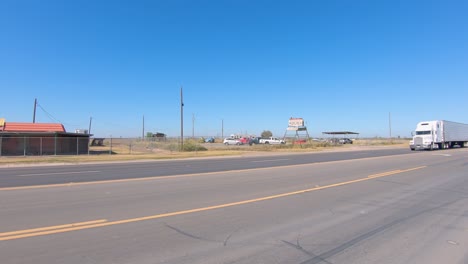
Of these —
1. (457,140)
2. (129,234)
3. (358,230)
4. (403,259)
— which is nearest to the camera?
(403,259)

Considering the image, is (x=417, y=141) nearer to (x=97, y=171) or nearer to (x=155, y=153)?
(x=155, y=153)

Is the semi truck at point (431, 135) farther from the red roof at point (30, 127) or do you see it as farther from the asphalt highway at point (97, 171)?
the red roof at point (30, 127)

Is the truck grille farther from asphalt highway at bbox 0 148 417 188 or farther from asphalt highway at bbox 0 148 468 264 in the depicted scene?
asphalt highway at bbox 0 148 468 264

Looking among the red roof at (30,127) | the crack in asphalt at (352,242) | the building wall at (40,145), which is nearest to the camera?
the crack in asphalt at (352,242)

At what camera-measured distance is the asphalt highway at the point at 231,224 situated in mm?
4664

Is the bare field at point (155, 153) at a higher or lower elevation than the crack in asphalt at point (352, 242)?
higher

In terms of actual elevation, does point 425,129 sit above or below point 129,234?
above

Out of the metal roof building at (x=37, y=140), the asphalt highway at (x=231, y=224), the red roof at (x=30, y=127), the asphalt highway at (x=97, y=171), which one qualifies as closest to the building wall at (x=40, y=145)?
the metal roof building at (x=37, y=140)

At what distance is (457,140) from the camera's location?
48625 millimetres

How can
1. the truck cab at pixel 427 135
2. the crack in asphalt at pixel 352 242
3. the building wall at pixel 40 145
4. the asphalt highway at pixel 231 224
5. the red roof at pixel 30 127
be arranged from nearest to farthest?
1. the crack in asphalt at pixel 352 242
2. the asphalt highway at pixel 231 224
3. the building wall at pixel 40 145
4. the red roof at pixel 30 127
5. the truck cab at pixel 427 135

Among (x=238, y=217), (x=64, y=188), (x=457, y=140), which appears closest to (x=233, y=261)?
(x=238, y=217)

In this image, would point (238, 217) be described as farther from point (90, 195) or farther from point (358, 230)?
point (90, 195)

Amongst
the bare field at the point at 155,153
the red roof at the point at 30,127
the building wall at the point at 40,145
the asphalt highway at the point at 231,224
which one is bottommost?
the asphalt highway at the point at 231,224

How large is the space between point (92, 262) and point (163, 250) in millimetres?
935
